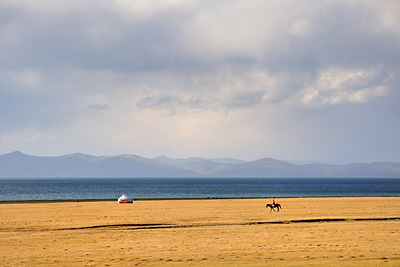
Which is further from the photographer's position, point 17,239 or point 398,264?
point 17,239

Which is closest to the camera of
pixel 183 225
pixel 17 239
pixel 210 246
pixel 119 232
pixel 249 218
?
pixel 210 246

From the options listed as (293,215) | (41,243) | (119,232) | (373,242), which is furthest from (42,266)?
(293,215)

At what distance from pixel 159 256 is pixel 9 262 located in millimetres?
6577

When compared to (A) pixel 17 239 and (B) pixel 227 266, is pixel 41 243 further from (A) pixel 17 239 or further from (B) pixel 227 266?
(B) pixel 227 266

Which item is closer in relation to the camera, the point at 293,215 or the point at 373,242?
the point at 373,242

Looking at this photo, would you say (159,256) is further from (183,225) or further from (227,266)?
(183,225)

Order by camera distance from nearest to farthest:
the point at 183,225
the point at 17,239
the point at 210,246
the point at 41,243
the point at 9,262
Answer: the point at 9,262 → the point at 210,246 → the point at 41,243 → the point at 17,239 → the point at 183,225

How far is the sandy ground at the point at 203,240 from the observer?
21484mm

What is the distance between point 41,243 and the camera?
89.5 ft

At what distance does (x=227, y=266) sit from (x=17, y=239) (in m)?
15.1

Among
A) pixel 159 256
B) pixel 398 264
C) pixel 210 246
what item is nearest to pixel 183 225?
pixel 210 246

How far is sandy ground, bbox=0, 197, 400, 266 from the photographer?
21.5 m

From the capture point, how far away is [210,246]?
25.3 meters

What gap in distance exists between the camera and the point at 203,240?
27.5 meters
